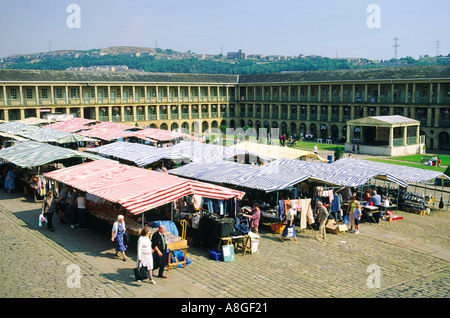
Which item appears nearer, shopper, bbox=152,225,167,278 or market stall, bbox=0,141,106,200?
shopper, bbox=152,225,167,278

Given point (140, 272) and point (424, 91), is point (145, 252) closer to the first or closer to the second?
point (140, 272)

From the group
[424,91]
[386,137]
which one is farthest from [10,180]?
[424,91]

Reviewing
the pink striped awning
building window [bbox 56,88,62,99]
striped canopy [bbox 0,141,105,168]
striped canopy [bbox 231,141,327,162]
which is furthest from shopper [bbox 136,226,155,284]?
building window [bbox 56,88,62,99]

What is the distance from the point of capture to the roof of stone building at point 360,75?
52719mm

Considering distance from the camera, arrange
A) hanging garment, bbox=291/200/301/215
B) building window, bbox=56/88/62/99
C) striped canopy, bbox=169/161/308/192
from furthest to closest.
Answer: building window, bbox=56/88/62/99 < striped canopy, bbox=169/161/308/192 < hanging garment, bbox=291/200/301/215

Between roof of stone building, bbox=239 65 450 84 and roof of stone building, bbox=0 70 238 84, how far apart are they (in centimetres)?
635

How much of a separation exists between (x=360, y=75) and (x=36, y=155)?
4897cm

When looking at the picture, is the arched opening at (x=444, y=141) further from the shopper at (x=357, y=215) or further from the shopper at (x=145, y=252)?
the shopper at (x=145, y=252)

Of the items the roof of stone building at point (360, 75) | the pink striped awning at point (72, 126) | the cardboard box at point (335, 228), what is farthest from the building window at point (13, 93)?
the cardboard box at point (335, 228)

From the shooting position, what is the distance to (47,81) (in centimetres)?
5600

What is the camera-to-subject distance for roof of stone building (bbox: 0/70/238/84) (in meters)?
54.7

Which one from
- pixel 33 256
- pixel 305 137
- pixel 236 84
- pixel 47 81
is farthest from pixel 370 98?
pixel 33 256

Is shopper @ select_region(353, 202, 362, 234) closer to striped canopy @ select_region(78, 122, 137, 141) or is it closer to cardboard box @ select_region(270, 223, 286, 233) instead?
cardboard box @ select_region(270, 223, 286, 233)

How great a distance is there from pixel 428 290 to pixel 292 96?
5890 cm
